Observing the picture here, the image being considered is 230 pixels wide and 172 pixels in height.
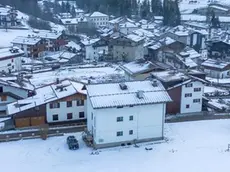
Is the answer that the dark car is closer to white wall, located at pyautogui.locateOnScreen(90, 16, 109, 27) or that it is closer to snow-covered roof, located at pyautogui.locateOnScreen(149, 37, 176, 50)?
snow-covered roof, located at pyautogui.locateOnScreen(149, 37, 176, 50)

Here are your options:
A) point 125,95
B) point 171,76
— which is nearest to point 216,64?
point 171,76

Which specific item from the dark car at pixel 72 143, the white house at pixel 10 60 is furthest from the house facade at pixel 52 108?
the white house at pixel 10 60

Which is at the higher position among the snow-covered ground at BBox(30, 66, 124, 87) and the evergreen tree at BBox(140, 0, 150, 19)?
the evergreen tree at BBox(140, 0, 150, 19)

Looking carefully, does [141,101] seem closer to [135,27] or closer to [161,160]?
[161,160]

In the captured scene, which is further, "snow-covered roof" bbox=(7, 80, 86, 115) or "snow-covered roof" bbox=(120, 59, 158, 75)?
"snow-covered roof" bbox=(120, 59, 158, 75)

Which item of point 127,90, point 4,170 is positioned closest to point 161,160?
point 127,90

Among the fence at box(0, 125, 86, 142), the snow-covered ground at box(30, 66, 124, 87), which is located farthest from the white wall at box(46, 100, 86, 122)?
the snow-covered ground at box(30, 66, 124, 87)

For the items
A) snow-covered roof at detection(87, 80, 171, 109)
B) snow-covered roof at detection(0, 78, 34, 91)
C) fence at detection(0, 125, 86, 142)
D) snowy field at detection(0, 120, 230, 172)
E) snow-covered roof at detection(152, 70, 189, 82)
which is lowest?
snowy field at detection(0, 120, 230, 172)
